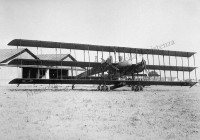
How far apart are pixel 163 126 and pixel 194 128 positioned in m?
0.77

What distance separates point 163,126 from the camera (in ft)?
18.5

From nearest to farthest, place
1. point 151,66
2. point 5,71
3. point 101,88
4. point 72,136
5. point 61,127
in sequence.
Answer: point 72,136 → point 61,127 → point 101,88 → point 151,66 → point 5,71

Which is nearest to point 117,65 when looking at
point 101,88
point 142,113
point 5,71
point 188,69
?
point 101,88

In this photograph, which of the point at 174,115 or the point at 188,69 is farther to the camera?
the point at 188,69

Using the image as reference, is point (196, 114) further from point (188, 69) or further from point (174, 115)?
point (188, 69)

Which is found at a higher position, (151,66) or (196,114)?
(151,66)

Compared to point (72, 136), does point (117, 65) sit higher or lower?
higher

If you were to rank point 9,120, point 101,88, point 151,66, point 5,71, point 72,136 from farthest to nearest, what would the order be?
point 5,71
point 151,66
point 101,88
point 9,120
point 72,136

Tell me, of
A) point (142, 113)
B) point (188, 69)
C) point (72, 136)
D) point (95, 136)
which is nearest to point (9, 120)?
point (72, 136)

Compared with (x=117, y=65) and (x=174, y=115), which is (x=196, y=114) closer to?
(x=174, y=115)

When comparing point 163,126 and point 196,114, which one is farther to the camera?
point 196,114

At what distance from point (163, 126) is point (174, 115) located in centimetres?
154

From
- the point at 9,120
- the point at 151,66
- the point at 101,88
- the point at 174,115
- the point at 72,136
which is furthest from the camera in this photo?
the point at 151,66

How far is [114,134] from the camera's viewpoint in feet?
16.1
